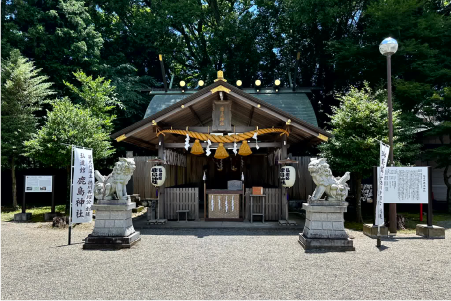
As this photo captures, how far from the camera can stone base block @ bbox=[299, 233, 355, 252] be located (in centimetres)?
742

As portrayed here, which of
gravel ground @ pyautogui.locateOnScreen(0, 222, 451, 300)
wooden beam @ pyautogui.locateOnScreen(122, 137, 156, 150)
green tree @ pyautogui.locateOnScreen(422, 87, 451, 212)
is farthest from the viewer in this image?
green tree @ pyautogui.locateOnScreen(422, 87, 451, 212)

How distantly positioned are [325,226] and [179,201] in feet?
18.4

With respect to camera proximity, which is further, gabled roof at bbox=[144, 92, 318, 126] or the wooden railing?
gabled roof at bbox=[144, 92, 318, 126]

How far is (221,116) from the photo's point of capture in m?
11.2

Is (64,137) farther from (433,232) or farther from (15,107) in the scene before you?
(433,232)

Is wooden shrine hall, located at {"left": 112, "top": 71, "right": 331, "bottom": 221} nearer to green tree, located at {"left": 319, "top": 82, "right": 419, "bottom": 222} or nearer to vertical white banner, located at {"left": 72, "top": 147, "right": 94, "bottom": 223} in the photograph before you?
green tree, located at {"left": 319, "top": 82, "right": 419, "bottom": 222}

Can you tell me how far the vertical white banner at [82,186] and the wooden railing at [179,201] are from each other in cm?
330

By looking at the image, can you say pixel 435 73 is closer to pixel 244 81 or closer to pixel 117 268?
pixel 244 81

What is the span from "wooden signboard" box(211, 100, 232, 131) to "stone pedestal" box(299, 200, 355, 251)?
459cm

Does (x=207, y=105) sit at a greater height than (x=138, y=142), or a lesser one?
greater

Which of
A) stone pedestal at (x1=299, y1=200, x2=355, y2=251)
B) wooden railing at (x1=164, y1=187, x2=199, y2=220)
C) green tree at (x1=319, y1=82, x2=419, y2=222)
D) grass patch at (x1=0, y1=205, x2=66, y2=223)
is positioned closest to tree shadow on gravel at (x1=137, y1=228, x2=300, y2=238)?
wooden railing at (x1=164, y1=187, x2=199, y2=220)

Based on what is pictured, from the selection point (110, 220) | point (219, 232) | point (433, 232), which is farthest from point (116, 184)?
point (433, 232)

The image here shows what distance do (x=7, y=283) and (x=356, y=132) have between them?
1075 cm

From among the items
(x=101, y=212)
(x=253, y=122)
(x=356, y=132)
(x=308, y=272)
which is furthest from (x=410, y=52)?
(x=101, y=212)
